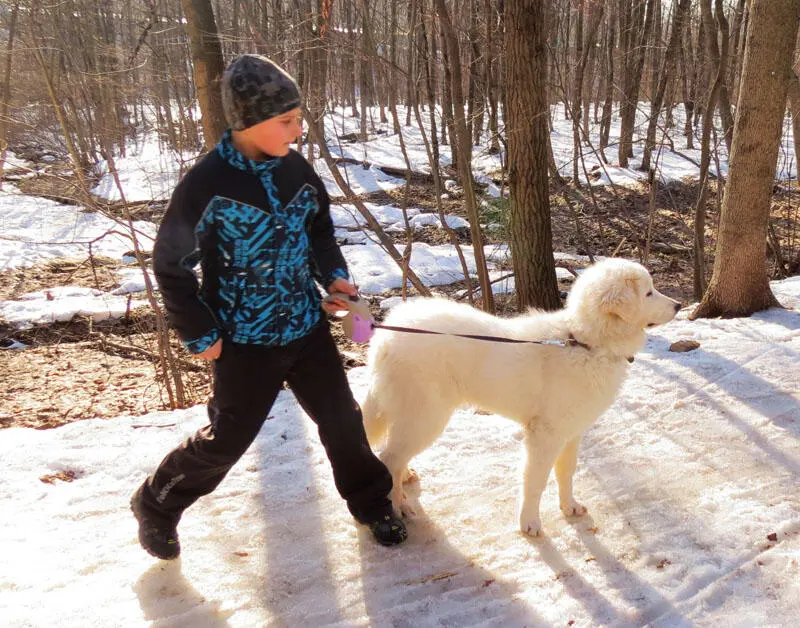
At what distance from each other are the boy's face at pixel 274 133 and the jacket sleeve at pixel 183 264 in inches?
12.7

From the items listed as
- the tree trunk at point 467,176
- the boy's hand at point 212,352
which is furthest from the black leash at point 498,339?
the tree trunk at point 467,176

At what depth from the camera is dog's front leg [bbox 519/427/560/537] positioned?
3400 millimetres

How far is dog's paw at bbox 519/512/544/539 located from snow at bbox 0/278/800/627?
5 centimetres

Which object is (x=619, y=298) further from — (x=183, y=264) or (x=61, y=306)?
(x=61, y=306)

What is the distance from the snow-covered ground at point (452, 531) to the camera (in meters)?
2.92

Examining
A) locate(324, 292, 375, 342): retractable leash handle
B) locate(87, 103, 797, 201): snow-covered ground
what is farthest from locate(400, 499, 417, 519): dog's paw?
locate(87, 103, 797, 201): snow-covered ground

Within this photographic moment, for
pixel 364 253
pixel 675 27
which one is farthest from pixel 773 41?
pixel 675 27

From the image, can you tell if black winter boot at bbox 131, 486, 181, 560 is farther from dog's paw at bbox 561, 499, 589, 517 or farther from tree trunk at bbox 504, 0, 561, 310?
tree trunk at bbox 504, 0, 561, 310

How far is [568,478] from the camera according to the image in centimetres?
367

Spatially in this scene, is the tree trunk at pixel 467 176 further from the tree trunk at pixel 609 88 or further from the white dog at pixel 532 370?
the tree trunk at pixel 609 88

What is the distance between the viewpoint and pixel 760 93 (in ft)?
20.0

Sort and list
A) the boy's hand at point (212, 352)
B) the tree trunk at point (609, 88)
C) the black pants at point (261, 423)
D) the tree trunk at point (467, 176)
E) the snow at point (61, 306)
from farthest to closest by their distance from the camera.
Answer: the tree trunk at point (609, 88)
the snow at point (61, 306)
the tree trunk at point (467, 176)
the black pants at point (261, 423)
the boy's hand at point (212, 352)

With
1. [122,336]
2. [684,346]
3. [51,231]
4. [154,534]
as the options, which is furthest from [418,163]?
[154,534]

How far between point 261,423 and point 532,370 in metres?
1.50
